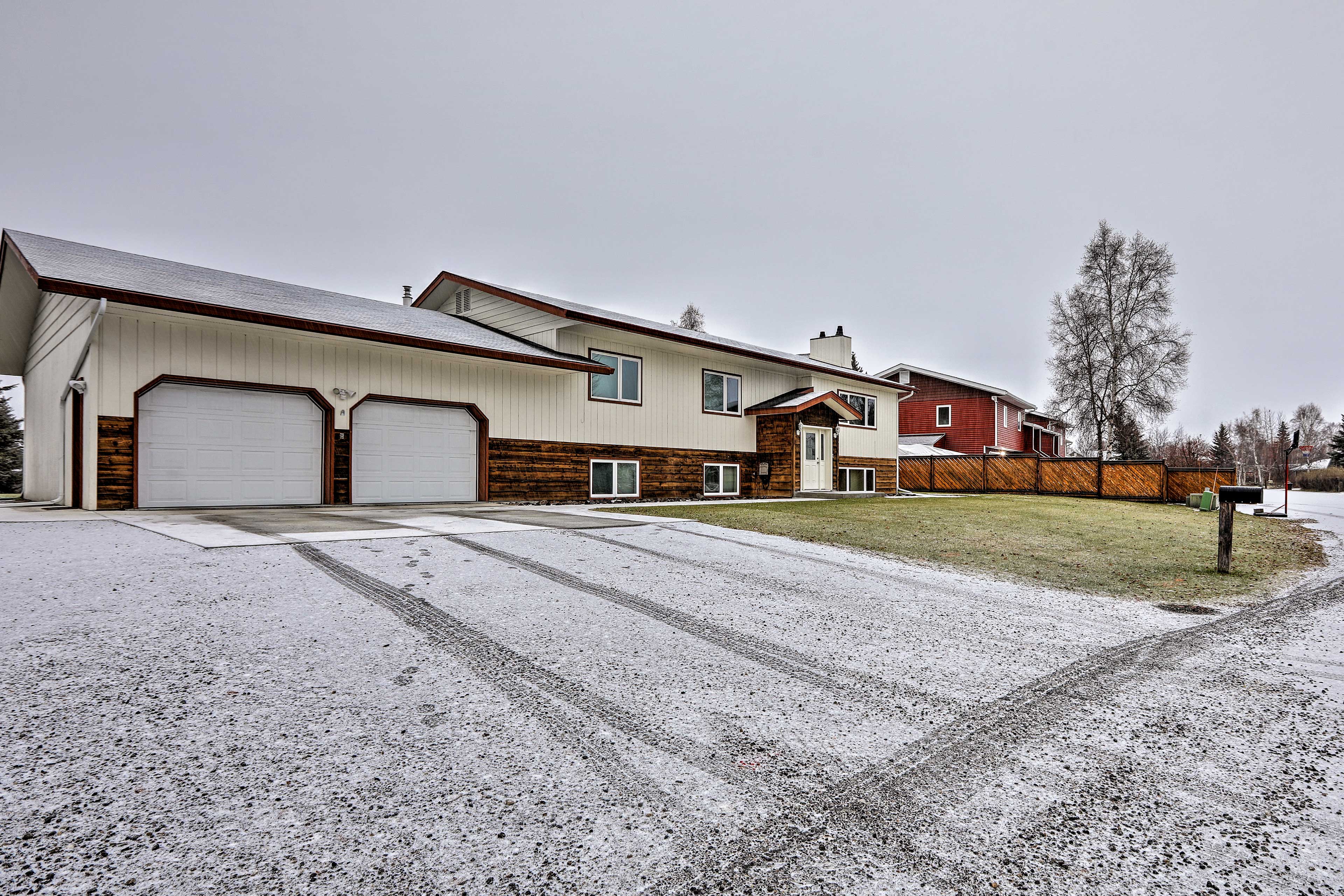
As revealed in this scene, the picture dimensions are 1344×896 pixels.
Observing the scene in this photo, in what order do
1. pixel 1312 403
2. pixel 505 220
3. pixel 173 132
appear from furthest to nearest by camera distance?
pixel 1312 403, pixel 505 220, pixel 173 132

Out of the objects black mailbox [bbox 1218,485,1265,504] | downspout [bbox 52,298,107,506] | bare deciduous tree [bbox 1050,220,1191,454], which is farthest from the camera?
bare deciduous tree [bbox 1050,220,1191,454]

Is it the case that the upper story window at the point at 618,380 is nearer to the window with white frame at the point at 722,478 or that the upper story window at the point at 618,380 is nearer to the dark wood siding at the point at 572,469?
the dark wood siding at the point at 572,469

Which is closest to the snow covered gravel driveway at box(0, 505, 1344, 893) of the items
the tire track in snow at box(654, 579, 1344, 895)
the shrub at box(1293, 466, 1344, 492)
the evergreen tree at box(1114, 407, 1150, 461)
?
the tire track in snow at box(654, 579, 1344, 895)

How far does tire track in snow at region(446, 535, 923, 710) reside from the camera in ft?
11.0

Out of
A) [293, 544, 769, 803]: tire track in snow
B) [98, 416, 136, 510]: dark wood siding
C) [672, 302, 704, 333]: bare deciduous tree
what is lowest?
[293, 544, 769, 803]: tire track in snow

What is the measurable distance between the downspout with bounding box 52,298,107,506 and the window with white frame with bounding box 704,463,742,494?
1300 cm

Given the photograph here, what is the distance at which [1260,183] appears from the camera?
32.4m

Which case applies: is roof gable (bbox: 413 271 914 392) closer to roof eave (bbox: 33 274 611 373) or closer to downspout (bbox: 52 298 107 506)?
roof eave (bbox: 33 274 611 373)

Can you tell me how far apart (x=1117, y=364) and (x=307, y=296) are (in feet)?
117

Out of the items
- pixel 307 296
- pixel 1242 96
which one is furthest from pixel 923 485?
pixel 307 296

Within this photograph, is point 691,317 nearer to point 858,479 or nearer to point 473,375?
point 858,479

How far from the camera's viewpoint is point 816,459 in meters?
19.9

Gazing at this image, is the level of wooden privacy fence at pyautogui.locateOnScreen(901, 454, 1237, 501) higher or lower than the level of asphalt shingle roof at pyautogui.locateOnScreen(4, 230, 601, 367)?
lower

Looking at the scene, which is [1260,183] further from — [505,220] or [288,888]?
[288,888]
